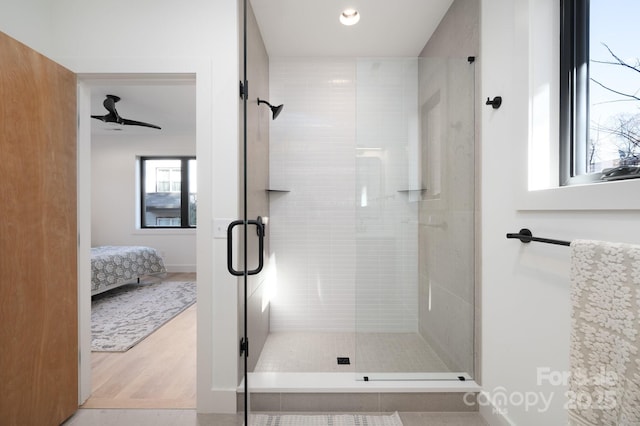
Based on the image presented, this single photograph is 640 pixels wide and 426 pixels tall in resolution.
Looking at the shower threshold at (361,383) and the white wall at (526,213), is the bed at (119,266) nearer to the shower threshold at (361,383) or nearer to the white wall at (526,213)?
the shower threshold at (361,383)

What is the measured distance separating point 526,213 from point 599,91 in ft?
1.65

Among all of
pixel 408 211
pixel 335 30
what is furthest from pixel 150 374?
pixel 335 30

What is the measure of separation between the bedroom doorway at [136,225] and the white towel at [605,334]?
186 centimetres

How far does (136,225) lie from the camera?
532cm

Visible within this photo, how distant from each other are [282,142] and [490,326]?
2004 millimetres

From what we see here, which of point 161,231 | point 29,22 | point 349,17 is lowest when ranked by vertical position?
point 161,231

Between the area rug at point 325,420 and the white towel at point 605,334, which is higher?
the white towel at point 605,334

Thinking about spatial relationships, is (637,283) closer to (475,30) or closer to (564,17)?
(564,17)

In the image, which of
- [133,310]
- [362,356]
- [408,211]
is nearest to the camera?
[362,356]

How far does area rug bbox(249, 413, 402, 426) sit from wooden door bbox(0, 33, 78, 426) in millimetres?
1054

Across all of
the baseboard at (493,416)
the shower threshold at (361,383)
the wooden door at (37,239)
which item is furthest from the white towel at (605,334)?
the wooden door at (37,239)

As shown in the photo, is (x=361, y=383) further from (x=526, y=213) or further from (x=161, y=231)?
(x=161, y=231)

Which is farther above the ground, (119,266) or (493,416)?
(119,266)

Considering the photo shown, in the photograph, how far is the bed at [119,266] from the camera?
364 cm
